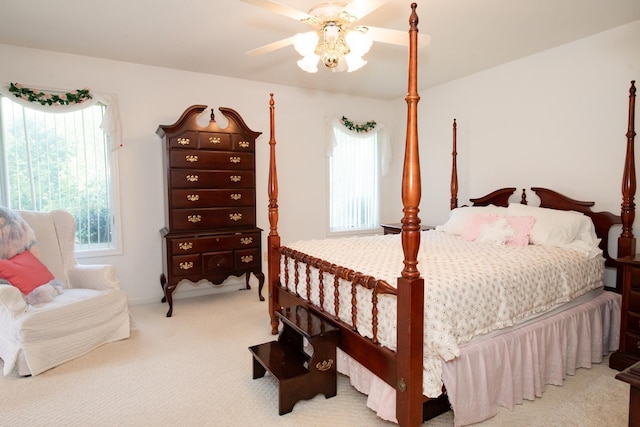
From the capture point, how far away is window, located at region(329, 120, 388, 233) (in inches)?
197

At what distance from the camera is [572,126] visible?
3309 mm

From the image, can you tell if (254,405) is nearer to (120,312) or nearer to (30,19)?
(120,312)

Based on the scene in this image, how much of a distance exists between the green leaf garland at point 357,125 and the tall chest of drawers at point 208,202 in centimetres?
149

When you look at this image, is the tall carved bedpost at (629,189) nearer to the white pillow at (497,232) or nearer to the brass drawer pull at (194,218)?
the white pillow at (497,232)

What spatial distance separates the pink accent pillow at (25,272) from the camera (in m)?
2.66

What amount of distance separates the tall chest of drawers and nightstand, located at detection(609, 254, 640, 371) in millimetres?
3046

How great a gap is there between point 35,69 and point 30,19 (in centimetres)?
77

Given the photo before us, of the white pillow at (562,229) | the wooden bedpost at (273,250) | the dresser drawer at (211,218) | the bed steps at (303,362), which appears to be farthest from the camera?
the dresser drawer at (211,218)

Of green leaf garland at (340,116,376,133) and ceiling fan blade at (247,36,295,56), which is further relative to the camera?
green leaf garland at (340,116,376,133)

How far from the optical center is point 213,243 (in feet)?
12.1

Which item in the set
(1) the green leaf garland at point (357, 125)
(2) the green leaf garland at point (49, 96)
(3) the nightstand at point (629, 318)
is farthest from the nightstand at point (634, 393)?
(2) the green leaf garland at point (49, 96)

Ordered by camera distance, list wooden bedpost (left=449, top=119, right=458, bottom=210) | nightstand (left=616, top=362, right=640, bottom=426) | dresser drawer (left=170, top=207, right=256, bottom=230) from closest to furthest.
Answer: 1. nightstand (left=616, top=362, right=640, bottom=426)
2. dresser drawer (left=170, top=207, right=256, bottom=230)
3. wooden bedpost (left=449, top=119, right=458, bottom=210)

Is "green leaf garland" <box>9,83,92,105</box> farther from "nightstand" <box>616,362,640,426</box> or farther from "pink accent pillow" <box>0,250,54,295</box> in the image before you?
"nightstand" <box>616,362,640,426</box>

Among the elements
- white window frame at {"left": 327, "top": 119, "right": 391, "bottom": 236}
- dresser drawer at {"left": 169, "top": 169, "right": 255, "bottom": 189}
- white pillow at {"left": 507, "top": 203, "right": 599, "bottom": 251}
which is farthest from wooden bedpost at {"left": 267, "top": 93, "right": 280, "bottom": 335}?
white pillow at {"left": 507, "top": 203, "right": 599, "bottom": 251}
